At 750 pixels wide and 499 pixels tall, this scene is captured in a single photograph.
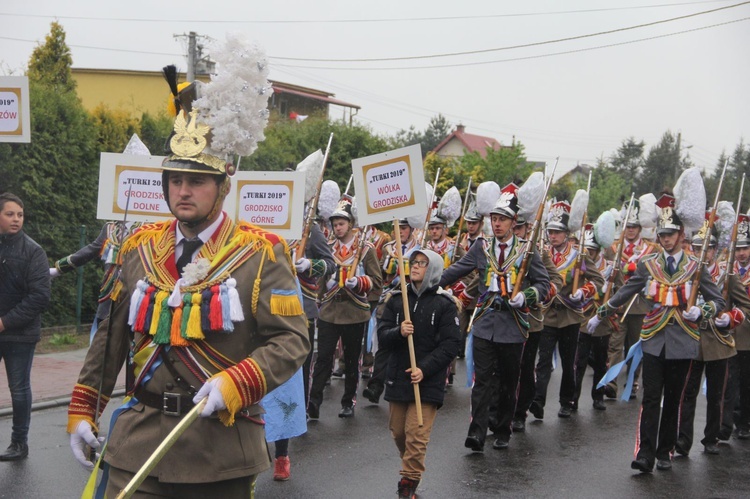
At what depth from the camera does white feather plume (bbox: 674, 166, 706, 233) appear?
8.50m

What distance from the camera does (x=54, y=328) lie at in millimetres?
14625

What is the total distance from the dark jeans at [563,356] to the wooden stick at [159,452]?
7619 millimetres

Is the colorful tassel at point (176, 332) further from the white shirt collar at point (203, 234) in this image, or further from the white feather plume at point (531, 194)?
the white feather plume at point (531, 194)

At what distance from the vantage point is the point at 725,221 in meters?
12.3

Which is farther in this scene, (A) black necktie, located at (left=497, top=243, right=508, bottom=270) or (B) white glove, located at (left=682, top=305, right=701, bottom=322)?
(A) black necktie, located at (left=497, top=243, right=508, bottom=270)

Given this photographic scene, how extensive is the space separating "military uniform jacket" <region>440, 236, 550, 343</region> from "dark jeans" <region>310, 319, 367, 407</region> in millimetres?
1649

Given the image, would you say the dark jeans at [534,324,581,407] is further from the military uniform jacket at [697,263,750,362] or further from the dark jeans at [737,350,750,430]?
the military uniform jacket at [697,263,750,362]

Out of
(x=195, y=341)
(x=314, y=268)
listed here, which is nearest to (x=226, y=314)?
(x=195, y=341)

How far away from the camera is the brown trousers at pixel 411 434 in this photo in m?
6.96

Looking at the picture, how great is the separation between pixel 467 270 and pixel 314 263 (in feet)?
4.73

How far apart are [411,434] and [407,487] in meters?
0.38

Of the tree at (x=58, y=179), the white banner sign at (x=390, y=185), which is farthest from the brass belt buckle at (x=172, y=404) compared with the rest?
the tree at (x=58, y=179)

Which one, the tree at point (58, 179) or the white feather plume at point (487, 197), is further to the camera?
the tree at point (58, 179)

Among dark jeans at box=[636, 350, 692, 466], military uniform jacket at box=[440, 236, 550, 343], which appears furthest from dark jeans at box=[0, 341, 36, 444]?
dark jeans at box=[636, 350, 692, 466]
